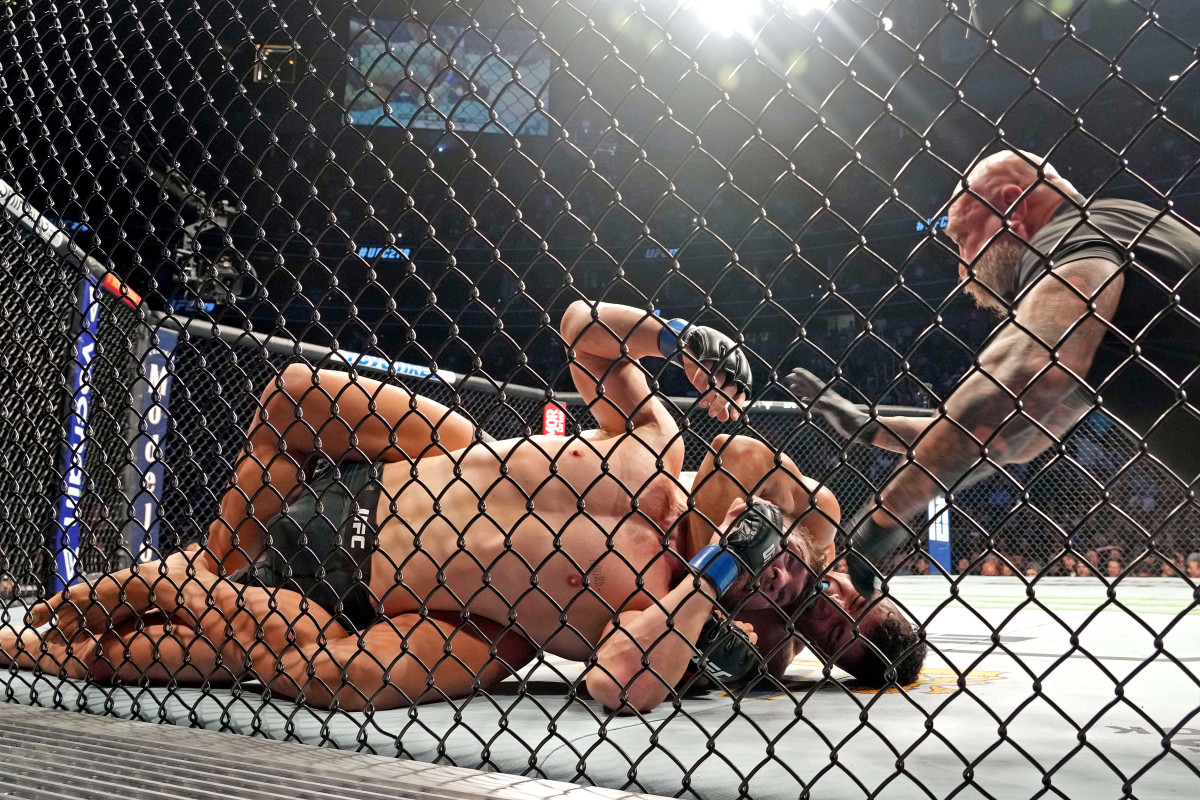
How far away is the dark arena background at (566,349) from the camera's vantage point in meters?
1.02

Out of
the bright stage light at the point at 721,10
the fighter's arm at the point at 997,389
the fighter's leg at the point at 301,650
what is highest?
the bright stage light at the point at 721,10

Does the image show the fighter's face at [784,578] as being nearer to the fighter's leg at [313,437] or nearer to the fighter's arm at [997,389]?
the fighter's arm at [997,389]

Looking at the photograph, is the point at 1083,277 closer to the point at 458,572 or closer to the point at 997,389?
the point at 997,389

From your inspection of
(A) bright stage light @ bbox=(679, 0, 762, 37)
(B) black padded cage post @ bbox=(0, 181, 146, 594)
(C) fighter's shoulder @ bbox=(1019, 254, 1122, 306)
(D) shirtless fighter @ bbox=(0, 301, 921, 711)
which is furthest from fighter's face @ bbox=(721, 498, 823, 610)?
(B) black padded cage post @ bbox=(0, 181, 146, 594)

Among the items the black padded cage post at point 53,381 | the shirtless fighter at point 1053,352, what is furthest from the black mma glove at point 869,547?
the black padded cage post at point 53,381

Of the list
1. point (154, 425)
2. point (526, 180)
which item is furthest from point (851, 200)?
point (154, 425)

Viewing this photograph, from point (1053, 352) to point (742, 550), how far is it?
0.58 m

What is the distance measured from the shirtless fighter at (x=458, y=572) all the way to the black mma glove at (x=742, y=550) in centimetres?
1

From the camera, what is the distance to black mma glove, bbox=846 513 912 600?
3.25 feet

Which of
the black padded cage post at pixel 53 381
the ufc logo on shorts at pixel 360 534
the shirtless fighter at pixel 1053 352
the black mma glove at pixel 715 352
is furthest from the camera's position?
the black padded cage post at pixel 53 381

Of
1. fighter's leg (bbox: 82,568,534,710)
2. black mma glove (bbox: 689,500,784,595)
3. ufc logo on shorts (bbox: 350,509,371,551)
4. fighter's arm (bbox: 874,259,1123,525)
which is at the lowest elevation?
fighter's leg (bbox: 82,568,534,710)

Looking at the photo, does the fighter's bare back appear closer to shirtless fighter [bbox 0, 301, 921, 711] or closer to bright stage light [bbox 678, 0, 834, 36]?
shirtless fighter [bbox 0, 301, 921, 711]

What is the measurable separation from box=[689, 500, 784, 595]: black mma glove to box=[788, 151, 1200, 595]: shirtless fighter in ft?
0.66

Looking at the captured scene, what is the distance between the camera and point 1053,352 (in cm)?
86
